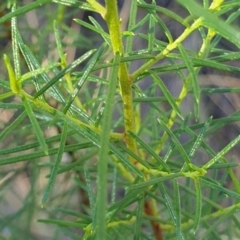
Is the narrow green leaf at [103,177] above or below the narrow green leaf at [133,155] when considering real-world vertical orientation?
above

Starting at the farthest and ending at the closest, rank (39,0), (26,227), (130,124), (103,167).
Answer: (26,227)
(130,124)
(39,0)
(103,167)

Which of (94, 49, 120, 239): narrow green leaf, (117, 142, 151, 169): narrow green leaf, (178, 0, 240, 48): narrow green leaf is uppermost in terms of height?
(178, 0, 240, 48): narrow green leaf

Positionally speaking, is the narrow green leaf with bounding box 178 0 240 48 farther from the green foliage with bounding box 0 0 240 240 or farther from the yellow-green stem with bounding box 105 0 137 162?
the yellow-green stem with bounding box 105 0 137 162

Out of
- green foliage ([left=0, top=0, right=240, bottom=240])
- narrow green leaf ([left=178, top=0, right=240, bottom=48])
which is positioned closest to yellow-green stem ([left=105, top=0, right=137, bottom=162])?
green foliage ([left=0, top=0, right=240, bottom=240])

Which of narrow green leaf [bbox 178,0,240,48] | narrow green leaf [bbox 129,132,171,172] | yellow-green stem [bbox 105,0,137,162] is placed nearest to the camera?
narrow green leaf [bbox 178,0,240,48]

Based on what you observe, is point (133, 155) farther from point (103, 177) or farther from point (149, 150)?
point (103, 177)

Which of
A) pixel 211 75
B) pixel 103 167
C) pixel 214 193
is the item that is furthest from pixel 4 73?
pixel 103 167

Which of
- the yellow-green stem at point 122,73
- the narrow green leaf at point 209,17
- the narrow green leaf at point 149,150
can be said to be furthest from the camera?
the narrow green leaf at point 149,150

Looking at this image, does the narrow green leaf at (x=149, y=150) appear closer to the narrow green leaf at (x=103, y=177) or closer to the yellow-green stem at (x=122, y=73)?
the yellow-green stem at (x=122, y=73)

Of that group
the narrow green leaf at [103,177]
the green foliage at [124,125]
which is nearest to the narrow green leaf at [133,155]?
the green foliage at [124,125]

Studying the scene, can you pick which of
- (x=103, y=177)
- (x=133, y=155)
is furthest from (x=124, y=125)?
(x=103, y=177)

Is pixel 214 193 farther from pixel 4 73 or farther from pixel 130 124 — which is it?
pixel 4 73
